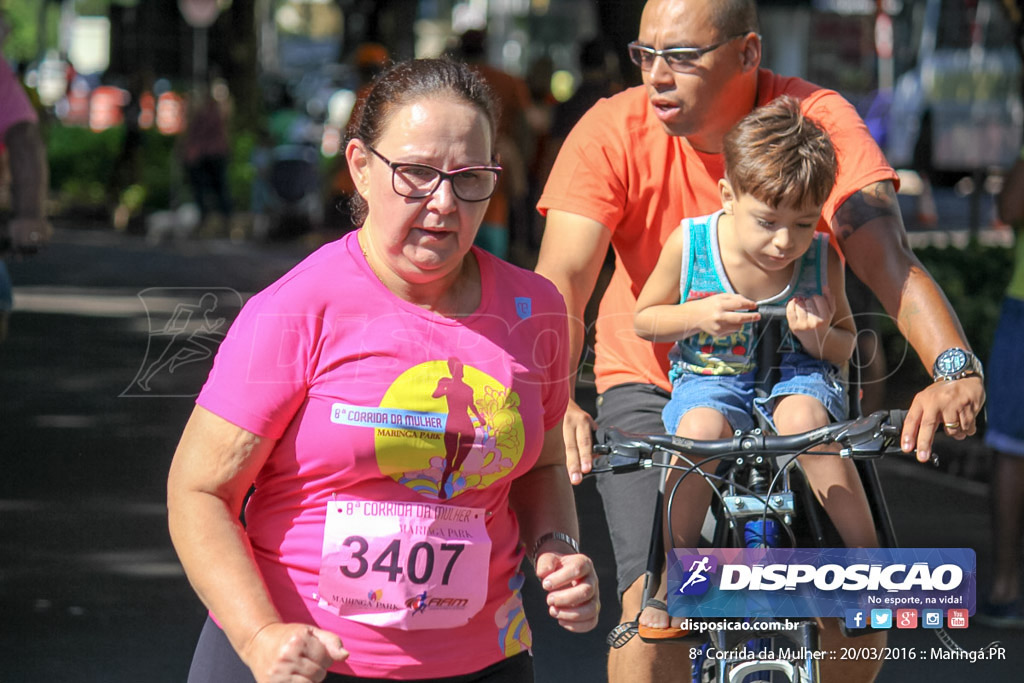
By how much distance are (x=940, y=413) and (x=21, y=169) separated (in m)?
3.76

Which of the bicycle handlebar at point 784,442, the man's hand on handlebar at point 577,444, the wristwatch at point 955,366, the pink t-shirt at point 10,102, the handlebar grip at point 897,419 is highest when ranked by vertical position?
the pink t-shirt at point 10,102

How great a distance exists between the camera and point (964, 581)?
3166mm

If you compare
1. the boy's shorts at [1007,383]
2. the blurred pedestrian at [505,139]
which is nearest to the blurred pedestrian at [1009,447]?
the boy's shorts at [1007,383]

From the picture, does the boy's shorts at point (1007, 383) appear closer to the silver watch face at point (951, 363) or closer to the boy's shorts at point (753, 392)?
the boy's shorts at point (753, 392)

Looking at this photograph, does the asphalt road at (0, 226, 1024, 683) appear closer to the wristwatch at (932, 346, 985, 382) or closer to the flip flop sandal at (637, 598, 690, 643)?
the flip flop sandal at (637, 598, 690, 643)

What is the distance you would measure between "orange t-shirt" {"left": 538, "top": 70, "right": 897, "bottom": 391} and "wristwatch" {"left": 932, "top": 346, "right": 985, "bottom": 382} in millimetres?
544

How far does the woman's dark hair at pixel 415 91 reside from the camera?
271 cm

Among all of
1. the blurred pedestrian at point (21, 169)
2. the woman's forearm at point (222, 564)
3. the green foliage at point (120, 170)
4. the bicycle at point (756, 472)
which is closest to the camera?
the woman's forearm at point (222, 564)

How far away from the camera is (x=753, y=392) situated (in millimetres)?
3482

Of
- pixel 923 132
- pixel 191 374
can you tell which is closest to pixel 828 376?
pixel 191 374

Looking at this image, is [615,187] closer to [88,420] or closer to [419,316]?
[419,316]

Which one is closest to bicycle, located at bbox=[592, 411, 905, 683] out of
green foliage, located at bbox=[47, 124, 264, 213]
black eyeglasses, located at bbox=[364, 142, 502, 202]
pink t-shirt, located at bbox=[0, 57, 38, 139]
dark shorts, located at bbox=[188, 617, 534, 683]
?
dark shorts, located at bbox=[188, 617, 534, 683]

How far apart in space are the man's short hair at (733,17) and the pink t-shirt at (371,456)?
1.29 metres

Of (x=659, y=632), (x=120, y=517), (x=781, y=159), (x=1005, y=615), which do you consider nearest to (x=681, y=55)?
(x=781, y=159)
